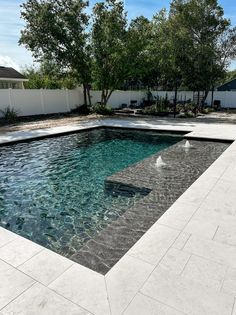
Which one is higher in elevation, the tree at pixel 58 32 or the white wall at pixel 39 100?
the tree at pixel 58 32

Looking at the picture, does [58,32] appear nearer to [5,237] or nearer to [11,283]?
[5,237]

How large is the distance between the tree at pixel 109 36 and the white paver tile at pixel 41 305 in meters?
14.6

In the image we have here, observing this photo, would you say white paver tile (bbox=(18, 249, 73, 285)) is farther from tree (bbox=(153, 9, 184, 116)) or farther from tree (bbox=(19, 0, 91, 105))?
tree (bbox=(153, 9, 184, 116))

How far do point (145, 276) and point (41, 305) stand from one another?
913 mm

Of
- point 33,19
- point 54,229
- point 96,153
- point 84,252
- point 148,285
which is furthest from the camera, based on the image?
point 33,19

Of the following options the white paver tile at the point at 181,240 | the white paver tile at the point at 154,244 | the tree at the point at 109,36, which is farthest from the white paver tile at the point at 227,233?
the tree at the point at 109,36

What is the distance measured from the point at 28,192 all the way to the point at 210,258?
3663mm

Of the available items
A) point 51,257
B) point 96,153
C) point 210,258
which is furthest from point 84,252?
point 96,153

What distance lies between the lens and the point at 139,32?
15.5 m

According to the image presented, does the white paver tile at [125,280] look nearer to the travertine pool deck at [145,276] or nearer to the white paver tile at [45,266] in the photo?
the travertine pool deck at [145,276]

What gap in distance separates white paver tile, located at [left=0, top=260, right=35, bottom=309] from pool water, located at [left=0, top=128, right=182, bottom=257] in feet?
2.66

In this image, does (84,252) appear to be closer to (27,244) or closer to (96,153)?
(27,244)

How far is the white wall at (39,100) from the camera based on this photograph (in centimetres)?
1354

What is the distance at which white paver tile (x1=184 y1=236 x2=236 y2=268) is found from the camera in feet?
8.43
